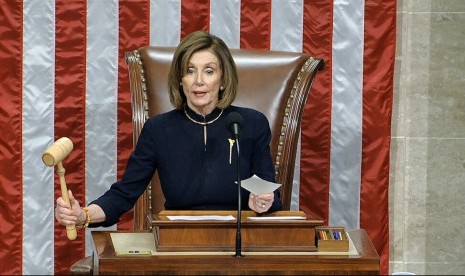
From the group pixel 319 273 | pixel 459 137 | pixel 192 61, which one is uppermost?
pixel 192 61

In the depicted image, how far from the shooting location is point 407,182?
190 inches

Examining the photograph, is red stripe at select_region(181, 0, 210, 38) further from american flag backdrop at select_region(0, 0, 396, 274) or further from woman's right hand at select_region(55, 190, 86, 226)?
woman's right hand at select_region(55, 190, 86, 226)

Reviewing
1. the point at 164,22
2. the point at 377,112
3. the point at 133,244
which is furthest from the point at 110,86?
the point at 133,244

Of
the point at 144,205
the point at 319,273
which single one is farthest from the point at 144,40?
the point at 319,273

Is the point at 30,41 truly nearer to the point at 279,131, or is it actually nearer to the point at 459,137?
the point at 279,131

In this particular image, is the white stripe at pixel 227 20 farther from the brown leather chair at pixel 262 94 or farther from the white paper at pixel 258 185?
the white paper at pixel 258 185

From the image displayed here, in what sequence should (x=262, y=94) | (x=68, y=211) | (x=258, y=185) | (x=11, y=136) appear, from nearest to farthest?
(x=258, y=185)
(x=68, y=211)
(x=262, y=94)
(x=11, y=136)

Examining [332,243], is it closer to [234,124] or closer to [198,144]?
[234,124]

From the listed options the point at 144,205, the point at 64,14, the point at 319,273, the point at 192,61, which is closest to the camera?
the point at 319,273

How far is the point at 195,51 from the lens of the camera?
3.69 metres

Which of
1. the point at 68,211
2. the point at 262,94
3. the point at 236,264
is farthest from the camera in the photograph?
the point at 262,94

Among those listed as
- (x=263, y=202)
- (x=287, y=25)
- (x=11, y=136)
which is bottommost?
(x=263, y=202)

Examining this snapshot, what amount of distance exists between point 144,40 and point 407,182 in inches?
56.5

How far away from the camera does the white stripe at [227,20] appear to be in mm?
4602
